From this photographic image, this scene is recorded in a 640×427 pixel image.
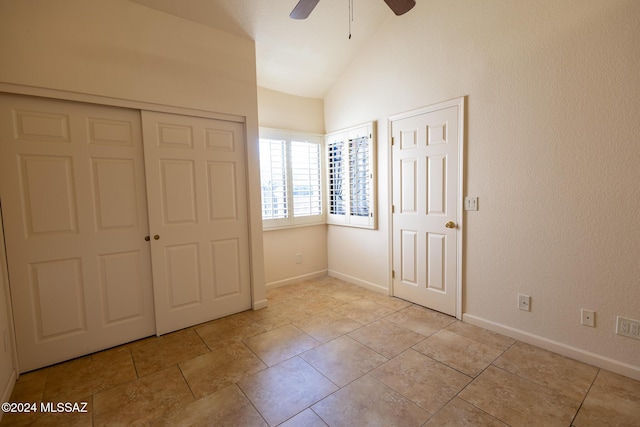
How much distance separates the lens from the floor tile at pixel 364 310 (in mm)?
3068

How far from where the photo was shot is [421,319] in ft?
9.84

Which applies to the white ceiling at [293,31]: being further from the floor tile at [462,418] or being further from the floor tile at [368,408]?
the floor tile at [462,418]

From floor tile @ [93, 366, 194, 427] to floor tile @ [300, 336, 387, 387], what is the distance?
92cm

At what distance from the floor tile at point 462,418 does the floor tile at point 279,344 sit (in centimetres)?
112

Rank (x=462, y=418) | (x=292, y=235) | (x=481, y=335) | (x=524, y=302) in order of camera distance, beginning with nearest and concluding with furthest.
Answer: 1. (x=462, y=418)
2. (x=524, y=302)
3. (x=481, y=335)
4. (x=292, y=235)

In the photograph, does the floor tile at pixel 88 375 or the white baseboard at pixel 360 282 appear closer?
the floor tile at pixel 88 375

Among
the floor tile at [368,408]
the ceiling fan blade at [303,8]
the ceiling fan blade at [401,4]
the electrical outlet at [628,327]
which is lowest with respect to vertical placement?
the floor tile at [368,408]

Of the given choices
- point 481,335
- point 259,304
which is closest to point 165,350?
point 259,304

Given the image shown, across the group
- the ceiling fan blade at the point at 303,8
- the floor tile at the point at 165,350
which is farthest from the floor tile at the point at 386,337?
the ceiling fan blade at the point at 303,8

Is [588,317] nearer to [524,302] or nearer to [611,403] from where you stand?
[524,302]

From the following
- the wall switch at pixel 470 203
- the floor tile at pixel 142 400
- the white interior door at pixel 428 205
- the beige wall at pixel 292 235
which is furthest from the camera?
the beige wall at pixel 292 235

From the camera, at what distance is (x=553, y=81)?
2248 millimetres

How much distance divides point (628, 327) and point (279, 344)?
2.57 metres

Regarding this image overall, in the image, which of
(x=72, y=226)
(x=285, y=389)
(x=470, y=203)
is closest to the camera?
(x=285, y=389)
